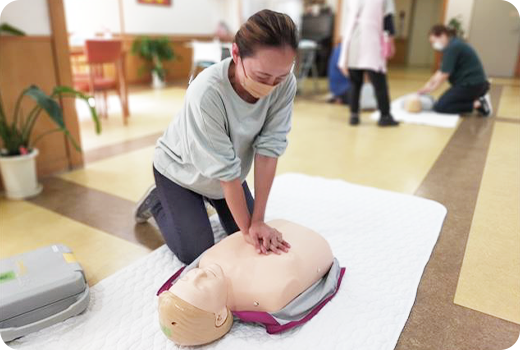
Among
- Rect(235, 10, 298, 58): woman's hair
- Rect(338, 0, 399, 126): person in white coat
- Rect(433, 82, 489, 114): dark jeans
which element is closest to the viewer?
Rect(235, 10, 298, 58): woman's hair

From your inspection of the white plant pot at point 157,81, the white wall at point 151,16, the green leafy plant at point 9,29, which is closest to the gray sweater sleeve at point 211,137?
the green leafy plant at point 9,29

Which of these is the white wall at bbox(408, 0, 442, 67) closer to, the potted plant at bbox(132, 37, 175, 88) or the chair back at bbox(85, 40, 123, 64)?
the potted plant at bbox(132, 37, 175, 88)

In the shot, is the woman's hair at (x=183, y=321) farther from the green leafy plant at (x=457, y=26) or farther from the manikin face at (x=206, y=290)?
the green leafy plant at (x=457, y=26)

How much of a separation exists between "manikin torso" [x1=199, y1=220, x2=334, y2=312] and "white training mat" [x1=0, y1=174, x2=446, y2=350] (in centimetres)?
8

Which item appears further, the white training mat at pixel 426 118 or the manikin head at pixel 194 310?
the white training mat at pixel 426 118

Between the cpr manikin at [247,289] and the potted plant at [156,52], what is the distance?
5.04 meters

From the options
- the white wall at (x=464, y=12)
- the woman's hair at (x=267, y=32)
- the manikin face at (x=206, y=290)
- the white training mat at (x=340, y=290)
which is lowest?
the white training mat at (x=340, y=290)

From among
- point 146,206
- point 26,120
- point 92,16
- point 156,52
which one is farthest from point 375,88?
point 92,16

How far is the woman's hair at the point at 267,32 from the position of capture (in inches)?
34.2

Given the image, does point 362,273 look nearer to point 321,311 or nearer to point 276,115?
point 321,311

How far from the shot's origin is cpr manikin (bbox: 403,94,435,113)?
3.76 metres

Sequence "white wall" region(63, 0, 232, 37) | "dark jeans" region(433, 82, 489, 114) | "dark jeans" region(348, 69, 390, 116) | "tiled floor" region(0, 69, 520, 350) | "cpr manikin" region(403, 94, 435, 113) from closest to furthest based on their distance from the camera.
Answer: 1. "tiled floor" region(0, 69, 520, 350)
2. "dark jeans" region(348, 69, 390, 116)
3. "dark jeans" region(433, 82, 489, 114)
4. "cpr manikin" region(403, 94, 435, 113)
5. "white wall" region(63, 0, 232, 37)

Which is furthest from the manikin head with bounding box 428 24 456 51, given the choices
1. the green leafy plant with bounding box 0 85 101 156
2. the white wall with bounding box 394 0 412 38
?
the white wall with bounding box 394 0 412 38

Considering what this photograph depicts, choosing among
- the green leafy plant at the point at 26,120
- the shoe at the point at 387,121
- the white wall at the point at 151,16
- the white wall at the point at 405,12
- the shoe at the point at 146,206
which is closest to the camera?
the shoe at the point at 146,206
